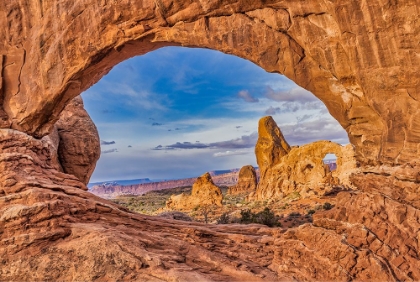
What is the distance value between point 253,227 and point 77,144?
13101mm

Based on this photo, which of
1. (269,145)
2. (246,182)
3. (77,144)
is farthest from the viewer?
(246,182)

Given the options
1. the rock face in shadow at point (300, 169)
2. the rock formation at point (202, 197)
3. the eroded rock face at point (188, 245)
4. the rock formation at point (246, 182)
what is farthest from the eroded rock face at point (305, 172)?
the eroded rock face at point (188, 245)

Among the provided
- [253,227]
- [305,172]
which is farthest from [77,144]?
[305,172]

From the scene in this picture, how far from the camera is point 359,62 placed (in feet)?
30.5

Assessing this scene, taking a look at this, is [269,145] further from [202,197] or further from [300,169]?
[202,197]

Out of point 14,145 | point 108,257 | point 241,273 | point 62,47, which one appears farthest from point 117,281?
point 62,47

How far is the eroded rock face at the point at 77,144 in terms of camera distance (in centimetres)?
1981

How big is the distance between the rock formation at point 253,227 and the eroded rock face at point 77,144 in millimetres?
6507

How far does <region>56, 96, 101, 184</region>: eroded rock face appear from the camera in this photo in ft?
65.0

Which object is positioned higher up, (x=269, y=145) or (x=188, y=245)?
(x=269, y=145)

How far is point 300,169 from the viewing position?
35.3 m

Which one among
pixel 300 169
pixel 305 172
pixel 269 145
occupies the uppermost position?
pixel 269 145

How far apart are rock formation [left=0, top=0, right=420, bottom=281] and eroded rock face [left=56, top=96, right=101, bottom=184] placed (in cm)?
651

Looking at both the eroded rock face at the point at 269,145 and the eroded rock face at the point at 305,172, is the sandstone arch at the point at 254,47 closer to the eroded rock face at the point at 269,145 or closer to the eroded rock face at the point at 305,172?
the eroded rock face at the point at 305,172
